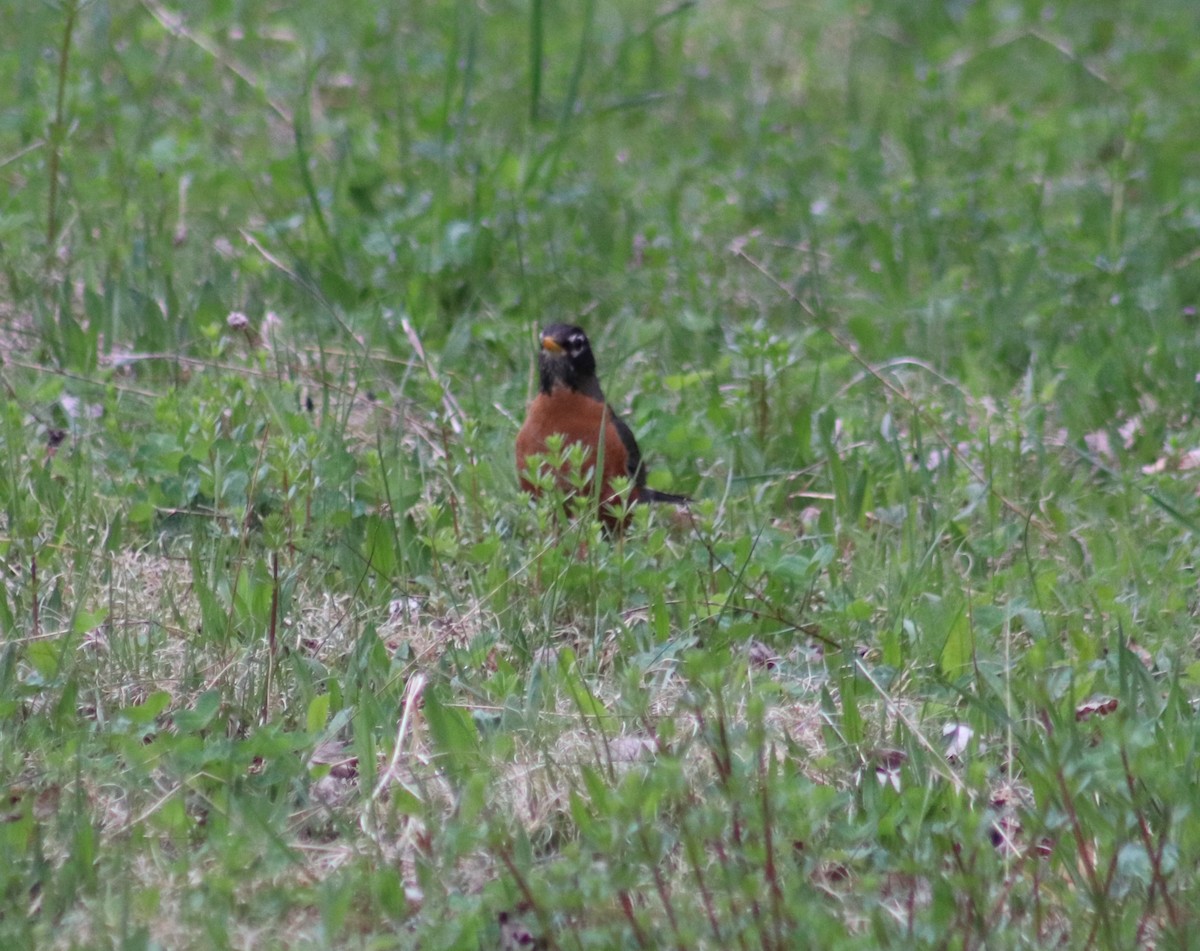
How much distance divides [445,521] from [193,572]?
793 mm

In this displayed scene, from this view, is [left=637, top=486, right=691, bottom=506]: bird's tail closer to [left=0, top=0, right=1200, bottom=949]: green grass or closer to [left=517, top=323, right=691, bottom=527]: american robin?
[left=517, top=323, right=691, bottom=527]: american robin

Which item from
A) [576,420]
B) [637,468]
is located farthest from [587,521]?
[576,420]

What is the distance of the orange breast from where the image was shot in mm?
4469

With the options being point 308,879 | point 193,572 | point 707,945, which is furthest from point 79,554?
point 707,945

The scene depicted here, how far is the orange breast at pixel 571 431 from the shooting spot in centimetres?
447

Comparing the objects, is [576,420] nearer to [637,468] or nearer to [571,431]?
[571,431]

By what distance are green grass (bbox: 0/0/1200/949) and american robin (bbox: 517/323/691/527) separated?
0.16 metres

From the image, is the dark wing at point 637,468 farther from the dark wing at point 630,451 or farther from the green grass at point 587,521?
the green grass at point 587,521

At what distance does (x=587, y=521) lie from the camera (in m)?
3.74

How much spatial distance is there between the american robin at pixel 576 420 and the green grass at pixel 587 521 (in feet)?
0.51

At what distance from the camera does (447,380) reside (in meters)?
4.90

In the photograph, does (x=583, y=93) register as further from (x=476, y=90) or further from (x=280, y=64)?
(x=280, y=64)

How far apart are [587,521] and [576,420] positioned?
0.85 m

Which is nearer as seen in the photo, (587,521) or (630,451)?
(587,521)
